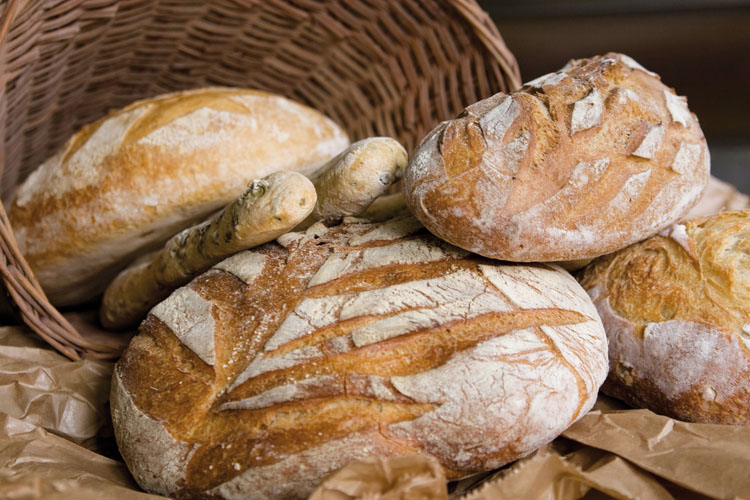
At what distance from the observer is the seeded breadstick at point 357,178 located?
41.9 inches

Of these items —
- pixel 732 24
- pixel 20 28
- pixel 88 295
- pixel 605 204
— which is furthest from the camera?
pixel 732 24

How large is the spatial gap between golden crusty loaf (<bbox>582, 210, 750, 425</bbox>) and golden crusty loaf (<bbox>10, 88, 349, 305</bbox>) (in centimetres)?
64

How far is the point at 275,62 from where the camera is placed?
66.1 inches

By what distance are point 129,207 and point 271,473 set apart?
0.65 meters

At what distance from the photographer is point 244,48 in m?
1.62

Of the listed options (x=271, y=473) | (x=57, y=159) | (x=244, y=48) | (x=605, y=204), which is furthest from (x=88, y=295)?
(x=605, y=204)

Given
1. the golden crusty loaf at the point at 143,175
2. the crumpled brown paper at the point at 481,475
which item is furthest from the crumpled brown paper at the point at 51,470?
the golden crusty loaf at the point at 143,175

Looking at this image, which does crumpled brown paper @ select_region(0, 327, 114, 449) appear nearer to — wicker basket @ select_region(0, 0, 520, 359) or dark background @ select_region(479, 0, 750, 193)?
wicker basket @ select_region(0, 0, 520, 359)

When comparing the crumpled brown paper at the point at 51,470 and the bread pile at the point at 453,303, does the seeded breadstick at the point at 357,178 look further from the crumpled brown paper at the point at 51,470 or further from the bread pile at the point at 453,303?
the crumpled brown paper at the point at 51,470

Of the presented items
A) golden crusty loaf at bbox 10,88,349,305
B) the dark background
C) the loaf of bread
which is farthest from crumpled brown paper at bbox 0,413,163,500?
the dark background

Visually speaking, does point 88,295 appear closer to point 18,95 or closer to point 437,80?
point 18,95

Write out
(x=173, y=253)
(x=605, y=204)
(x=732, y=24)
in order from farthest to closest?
(x=732, y=24)
(x=173, y=253)
(x=605, y=204)

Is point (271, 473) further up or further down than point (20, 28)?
further down

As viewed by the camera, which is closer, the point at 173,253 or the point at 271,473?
the point at 271,473
